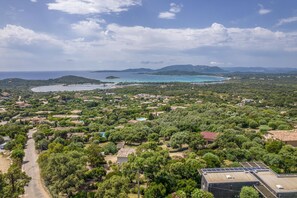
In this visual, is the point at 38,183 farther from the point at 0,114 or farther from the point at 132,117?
the point at 0,114

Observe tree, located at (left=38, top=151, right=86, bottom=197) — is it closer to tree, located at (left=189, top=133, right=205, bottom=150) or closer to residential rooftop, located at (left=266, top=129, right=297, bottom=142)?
tree, located at (left=189, top=133, right=205, bottom=150)

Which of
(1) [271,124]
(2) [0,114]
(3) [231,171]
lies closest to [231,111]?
(1) [271,124]

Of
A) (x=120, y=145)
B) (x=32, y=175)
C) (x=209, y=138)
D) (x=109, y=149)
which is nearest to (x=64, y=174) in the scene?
(x=32, y=175)

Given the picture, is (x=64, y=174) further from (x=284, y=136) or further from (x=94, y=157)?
(x=284, y=136)

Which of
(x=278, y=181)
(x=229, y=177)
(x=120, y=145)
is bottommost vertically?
(x=120, y=145)

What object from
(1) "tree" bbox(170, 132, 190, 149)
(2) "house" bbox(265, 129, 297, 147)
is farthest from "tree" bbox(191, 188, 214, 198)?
(2) "house" bbox(265, 129, 297, 147)
